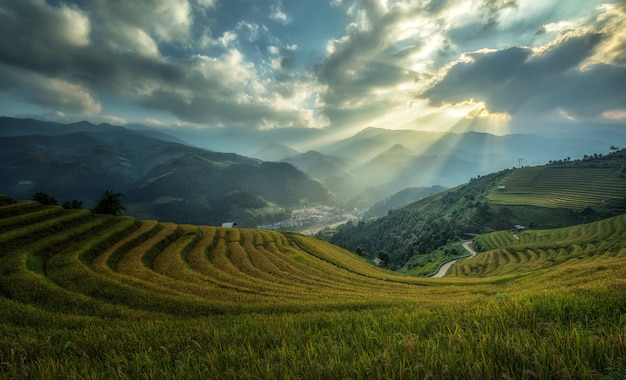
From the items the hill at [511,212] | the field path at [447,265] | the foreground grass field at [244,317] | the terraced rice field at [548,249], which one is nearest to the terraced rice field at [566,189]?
the hill at [511,212]

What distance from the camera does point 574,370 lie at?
237 centimetres

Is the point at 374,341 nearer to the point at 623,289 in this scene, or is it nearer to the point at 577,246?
the point at 623,289

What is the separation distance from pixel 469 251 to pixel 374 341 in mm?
120423

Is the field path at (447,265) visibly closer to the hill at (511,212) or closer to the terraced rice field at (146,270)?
the hill at (511,212)

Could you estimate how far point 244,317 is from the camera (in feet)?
31.3

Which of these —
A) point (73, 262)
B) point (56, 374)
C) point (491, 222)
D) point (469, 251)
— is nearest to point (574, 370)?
point (56, 374)

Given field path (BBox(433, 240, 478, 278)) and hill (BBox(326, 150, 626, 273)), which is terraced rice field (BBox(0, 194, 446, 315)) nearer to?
field path (BBox(433, 240, 478, 278))

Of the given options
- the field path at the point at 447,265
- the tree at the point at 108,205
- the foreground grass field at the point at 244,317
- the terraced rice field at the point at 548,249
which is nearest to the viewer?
the foreground grass field at the point at 244,317

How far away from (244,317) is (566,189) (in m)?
227

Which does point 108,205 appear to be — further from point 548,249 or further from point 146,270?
point 548,249

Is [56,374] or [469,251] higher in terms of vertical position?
[56,374]

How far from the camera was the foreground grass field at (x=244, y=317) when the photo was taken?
9.48 ft

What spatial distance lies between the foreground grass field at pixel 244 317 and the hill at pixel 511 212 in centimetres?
8165

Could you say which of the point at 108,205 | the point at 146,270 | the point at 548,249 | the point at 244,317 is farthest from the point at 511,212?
the point at 108,205
